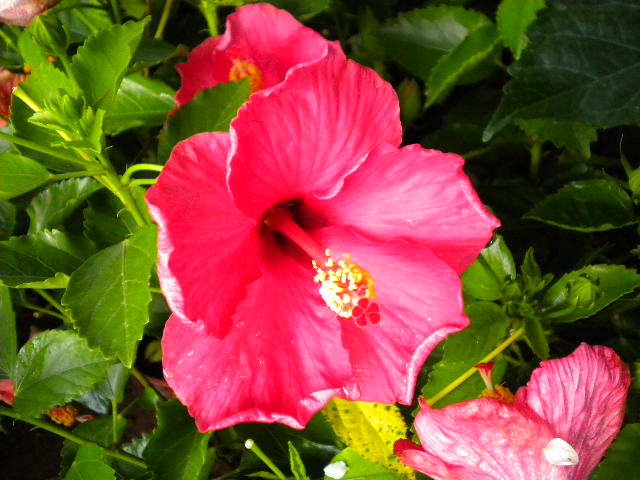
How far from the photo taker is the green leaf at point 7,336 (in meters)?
0.99

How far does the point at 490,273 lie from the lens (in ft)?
2.81

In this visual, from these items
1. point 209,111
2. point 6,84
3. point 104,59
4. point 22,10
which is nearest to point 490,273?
point 209,111

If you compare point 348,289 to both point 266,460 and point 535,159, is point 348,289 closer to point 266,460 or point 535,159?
point 266,460

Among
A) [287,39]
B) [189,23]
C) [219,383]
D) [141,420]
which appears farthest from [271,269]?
[141,420]

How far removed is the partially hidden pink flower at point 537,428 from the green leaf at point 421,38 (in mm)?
592

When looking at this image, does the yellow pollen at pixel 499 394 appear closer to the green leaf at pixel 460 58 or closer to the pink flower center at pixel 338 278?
the pink flower center at pixel 338 278

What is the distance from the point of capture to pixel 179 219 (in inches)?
23.4

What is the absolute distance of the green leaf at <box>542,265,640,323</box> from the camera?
76 centimetres

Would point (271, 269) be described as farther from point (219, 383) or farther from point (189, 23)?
point (189, 23)

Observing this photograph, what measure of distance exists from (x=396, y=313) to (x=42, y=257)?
0.51 m

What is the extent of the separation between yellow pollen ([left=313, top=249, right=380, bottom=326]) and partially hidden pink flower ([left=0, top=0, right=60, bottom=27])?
17.8 inches

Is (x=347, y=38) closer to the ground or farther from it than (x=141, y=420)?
farther from it

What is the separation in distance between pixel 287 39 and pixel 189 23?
42cm

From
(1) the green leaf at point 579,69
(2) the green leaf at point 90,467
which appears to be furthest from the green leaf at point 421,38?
(2) the green leaf at point 90,467
